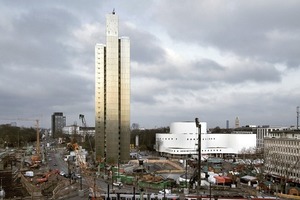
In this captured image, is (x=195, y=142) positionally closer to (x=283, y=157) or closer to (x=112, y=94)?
(x=112, y=94)

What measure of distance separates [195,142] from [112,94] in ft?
107

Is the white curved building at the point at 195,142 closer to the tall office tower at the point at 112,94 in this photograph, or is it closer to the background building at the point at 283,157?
the tall office tower at the point at 112,94

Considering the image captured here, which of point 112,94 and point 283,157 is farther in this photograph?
point 112,94

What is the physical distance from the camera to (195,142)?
99.3 meters

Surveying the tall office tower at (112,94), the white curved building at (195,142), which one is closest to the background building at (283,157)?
the tall office tower at (112,94)

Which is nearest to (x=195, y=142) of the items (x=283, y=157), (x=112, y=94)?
(x=112, y=94)

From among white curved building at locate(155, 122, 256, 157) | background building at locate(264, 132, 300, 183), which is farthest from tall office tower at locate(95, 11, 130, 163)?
background building at locate(264, 132, 300, 183)

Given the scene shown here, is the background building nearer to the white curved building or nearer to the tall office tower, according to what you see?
the tall office tower

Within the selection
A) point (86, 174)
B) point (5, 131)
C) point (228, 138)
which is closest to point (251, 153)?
point (228, 138)

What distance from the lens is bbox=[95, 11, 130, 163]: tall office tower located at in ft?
255

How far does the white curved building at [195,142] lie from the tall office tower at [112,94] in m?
23.3

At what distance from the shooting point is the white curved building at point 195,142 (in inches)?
3922

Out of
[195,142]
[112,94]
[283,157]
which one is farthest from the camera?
[195,142]

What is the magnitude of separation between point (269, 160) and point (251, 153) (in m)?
36.3
